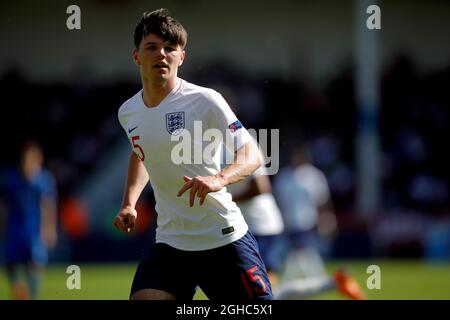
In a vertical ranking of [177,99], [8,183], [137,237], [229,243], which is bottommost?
[137,237]

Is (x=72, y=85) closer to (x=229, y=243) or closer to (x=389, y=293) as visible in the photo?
(x=389, y=293)

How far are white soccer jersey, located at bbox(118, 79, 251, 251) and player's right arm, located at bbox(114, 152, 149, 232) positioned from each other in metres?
0.20

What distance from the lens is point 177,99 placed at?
548 centimetres

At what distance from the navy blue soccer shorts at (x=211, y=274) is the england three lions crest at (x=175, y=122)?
0.71 m

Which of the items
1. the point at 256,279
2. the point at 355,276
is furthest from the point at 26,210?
the point at 256,279

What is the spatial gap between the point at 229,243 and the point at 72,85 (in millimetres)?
19250

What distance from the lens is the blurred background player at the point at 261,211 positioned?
27.1 feet

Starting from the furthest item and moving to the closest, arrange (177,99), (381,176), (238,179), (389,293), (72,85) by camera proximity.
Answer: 1. (72,85)
2. (381,176)
3. (389,293)
4. (177,99)
5. (238,179)

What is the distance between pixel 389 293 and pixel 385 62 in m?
13.4

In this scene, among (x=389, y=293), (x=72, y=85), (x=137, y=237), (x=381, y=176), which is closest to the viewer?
(x=389, y=293)
